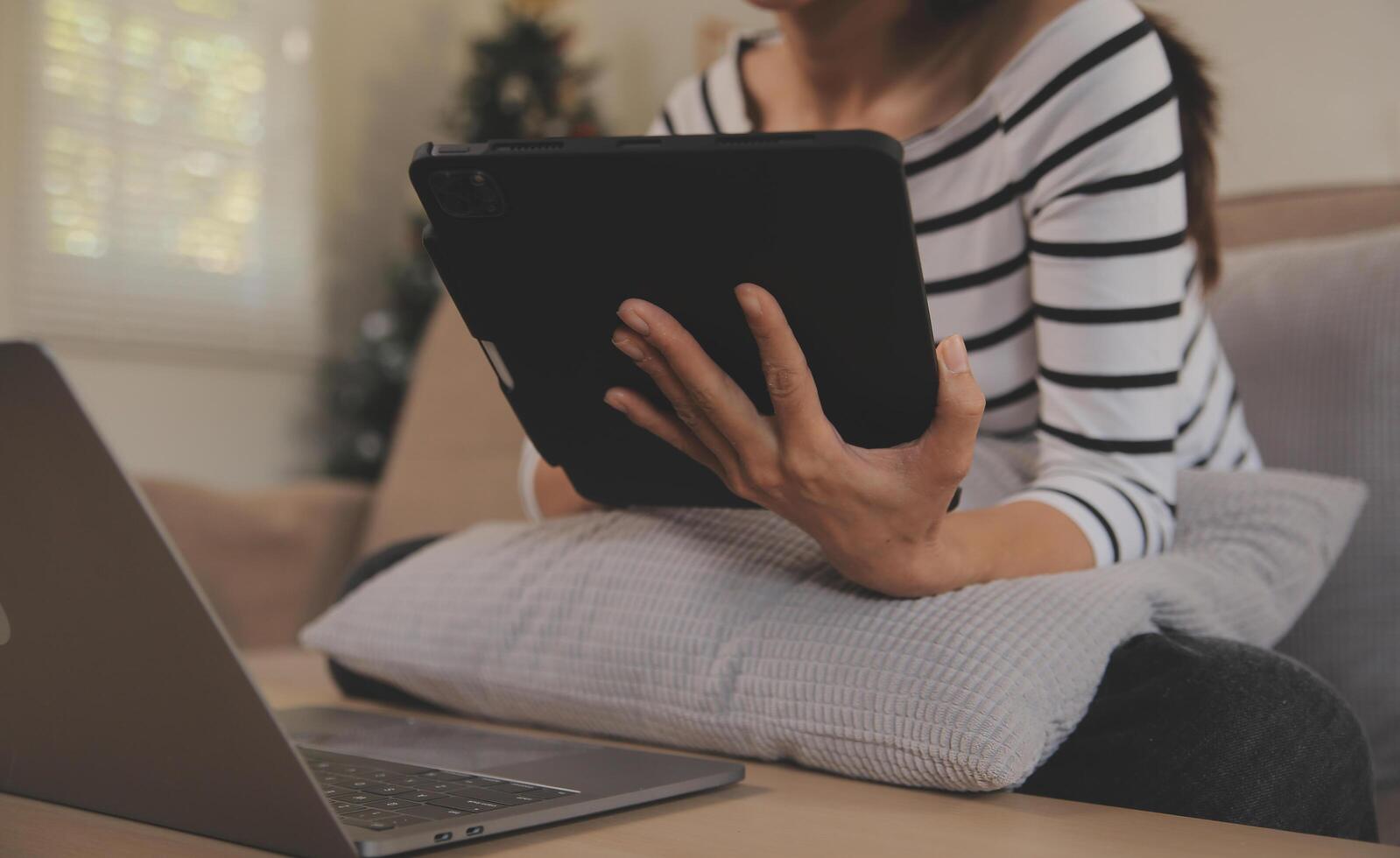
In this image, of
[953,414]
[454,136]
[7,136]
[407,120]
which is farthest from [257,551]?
[407,120]

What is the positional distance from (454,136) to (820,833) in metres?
3.54

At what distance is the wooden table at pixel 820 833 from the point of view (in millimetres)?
410

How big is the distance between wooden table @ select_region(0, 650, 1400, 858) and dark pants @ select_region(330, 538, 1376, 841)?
4 cm

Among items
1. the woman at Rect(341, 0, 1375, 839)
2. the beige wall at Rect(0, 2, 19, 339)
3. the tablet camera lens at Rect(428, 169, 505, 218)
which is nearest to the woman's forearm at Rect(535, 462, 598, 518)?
the woman at Rect(341, 0, 1375, 839)

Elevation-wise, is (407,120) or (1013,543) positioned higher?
(407,120)

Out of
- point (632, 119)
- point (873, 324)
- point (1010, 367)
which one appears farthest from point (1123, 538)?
point (632, 119)

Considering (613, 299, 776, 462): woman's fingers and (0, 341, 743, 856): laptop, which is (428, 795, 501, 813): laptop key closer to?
(0, 341, 743, 856): laptop

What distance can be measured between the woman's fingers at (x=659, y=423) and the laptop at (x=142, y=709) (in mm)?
167

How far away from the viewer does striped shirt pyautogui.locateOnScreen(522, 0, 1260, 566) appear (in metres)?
0.77

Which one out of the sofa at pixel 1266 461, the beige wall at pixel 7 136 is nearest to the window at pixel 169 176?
the beige wall at pixel 7 136

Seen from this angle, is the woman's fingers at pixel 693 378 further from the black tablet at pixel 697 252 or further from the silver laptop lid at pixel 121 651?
the silver laptop lid at pixel 121 651

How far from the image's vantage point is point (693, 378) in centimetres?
53

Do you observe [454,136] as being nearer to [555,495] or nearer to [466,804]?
[555,495]

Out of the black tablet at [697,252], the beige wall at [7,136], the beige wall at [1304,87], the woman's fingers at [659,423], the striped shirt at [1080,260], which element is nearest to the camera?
the black tablet at [697,252]
